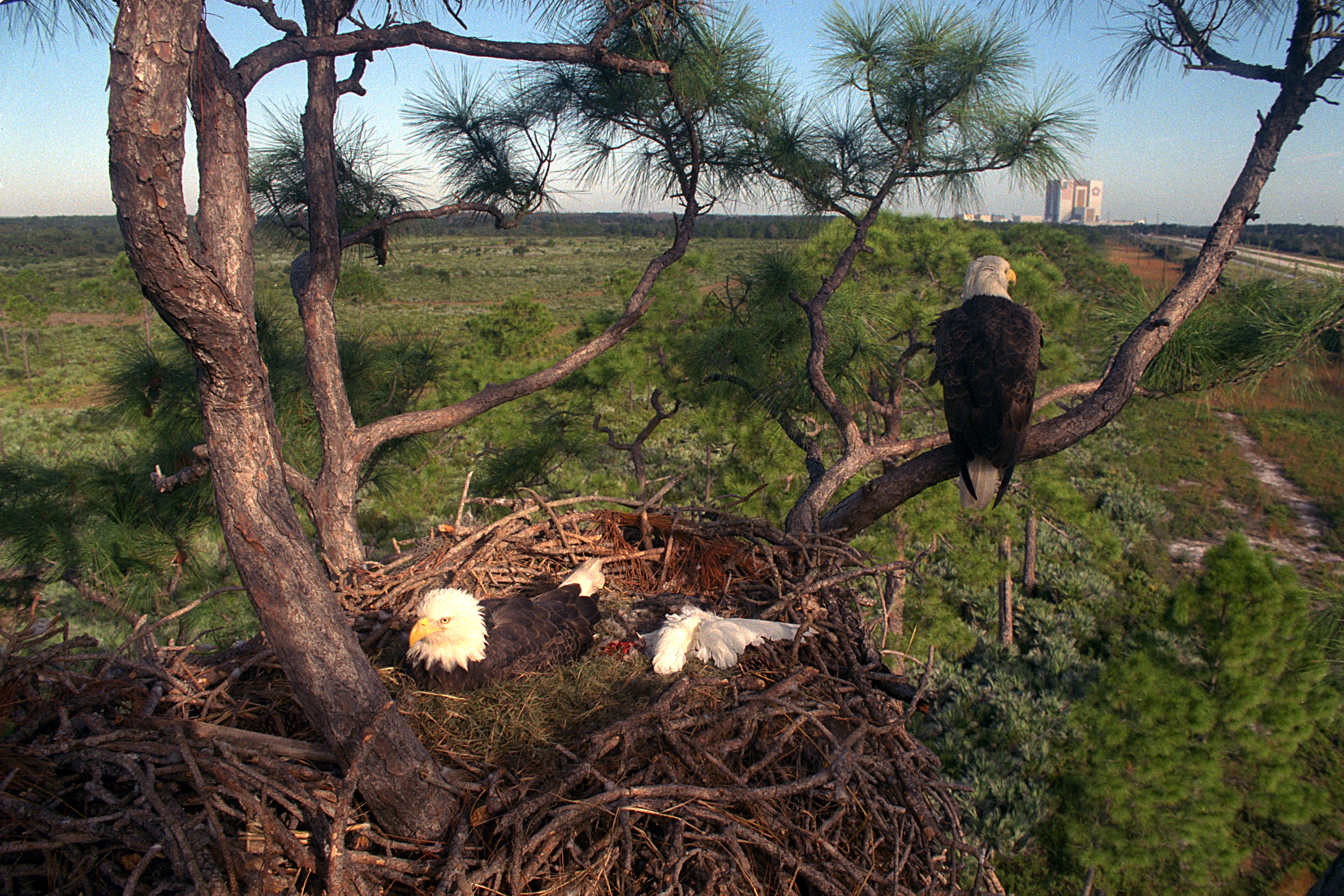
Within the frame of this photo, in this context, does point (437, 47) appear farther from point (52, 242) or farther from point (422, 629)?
point (52, 242)

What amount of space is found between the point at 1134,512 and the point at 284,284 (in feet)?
72.6

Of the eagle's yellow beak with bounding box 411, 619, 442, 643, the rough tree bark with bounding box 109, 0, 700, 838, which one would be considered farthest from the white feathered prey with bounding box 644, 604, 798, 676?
the rough tree bark with bounding box 109, 0, 700, 838

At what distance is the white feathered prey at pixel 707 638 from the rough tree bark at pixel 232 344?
3.58ft

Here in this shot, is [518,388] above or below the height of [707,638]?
above

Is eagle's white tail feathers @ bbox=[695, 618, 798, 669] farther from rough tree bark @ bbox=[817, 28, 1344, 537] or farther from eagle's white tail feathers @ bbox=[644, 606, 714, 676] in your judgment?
rough tree bark @ bbox=[817, 28, 1344, 537]

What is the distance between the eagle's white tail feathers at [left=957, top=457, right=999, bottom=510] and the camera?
356 cm

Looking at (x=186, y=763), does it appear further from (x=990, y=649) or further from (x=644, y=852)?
(x=990, y=649)

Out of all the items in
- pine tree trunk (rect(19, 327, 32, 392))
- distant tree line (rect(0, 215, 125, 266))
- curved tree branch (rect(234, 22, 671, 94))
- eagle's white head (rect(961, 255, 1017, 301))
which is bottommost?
pine tree trunk (rect(19, 327, 32, 392))

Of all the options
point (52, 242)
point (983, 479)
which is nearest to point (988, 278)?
point (983, 479)

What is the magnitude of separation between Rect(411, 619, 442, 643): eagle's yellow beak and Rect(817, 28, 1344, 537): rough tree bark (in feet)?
7.59

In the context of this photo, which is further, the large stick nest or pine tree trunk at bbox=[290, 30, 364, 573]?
pine tree trunk at bbox=[290, 30, 364, 573]

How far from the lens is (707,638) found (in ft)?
9.11

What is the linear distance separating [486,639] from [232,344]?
5.78ft

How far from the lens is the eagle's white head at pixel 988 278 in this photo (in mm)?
4371
